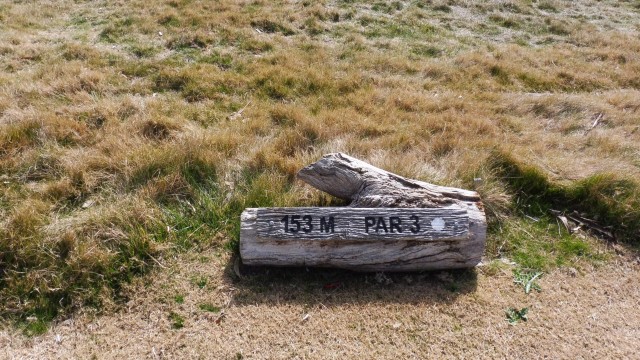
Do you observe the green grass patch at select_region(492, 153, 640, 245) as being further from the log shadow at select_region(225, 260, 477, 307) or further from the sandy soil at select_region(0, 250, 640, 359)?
the log shadow at select_region(225, 260, 477, 307)

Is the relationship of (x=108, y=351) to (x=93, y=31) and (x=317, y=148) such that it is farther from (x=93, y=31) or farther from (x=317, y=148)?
(x=93, y=31)

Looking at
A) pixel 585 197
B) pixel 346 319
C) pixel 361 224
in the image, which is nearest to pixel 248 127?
pixel 361 224

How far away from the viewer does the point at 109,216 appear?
412 centimetres

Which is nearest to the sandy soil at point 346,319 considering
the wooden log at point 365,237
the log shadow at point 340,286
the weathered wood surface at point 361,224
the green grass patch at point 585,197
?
the log shadow at point 340,286

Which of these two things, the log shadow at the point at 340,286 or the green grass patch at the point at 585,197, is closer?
the log shadow at the point at 340,286

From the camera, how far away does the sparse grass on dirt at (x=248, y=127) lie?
13.5ft

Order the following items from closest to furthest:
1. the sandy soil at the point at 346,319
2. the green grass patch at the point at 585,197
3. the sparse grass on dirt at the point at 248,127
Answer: the sandy soil at the point at 346,319, the sparse grass on dirt at the point at 248,127, the green grass patch at the point at 585,197

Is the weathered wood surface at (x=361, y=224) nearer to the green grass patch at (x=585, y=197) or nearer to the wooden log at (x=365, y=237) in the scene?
the wooden log at (x=365, y=237)

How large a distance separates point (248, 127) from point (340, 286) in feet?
9.40

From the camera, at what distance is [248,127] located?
5.95 meters

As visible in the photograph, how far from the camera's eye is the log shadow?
368 centimetres

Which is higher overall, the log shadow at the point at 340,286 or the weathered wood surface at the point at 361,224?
the weathered wood surface at the point at 361,224

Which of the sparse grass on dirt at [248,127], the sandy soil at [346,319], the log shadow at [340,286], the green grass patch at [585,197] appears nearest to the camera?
the sandy soil at [346,319]

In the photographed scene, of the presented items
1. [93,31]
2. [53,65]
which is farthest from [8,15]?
[53,65]
